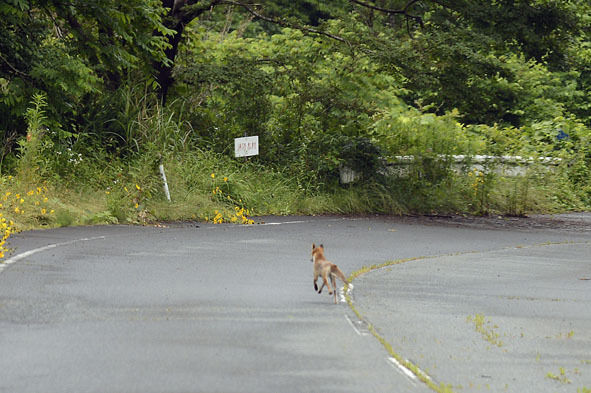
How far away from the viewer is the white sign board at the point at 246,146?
68.8 ft

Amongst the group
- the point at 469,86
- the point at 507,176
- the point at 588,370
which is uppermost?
the point at 469,86

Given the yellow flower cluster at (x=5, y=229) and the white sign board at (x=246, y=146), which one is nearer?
the yellow flower cluster at (x=5, y=229)

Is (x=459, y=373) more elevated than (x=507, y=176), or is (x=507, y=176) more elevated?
(x=507, y=176)

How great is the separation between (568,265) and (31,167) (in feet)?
31.1

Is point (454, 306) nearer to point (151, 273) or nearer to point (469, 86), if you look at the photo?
point (151, 273)

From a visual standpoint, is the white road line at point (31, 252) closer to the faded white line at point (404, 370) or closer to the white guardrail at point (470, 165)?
the faded white line at point (404, 370)

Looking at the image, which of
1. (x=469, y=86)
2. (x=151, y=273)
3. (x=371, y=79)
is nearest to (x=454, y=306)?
(x=151, y=273)

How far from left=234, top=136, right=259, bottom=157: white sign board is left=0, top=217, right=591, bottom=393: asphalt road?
6423 millimetres

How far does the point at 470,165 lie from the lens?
2388 cm

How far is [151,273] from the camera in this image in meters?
10.9

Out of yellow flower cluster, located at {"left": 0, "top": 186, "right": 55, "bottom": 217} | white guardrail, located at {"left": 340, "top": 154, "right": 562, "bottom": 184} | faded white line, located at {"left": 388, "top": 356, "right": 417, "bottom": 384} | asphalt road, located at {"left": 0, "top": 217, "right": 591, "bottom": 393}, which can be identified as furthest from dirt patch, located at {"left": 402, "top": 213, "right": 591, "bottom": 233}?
faded white line, located at {"left": 388, "top": 356, "right": 417, "bottom": 384}

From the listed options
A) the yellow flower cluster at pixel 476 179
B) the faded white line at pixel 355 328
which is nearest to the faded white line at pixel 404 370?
the faded white line at pixel 355 328

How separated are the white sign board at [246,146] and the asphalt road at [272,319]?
21.1 ft

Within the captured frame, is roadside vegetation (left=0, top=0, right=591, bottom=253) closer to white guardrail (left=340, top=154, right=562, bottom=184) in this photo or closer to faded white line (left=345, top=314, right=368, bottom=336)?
white guardrail (left=340, top=154, right=562, bottom=184)
